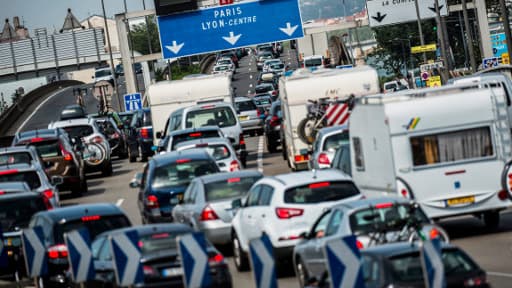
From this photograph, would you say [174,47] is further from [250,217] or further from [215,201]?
[250,217]

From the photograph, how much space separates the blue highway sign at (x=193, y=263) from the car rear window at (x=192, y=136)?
1958cm

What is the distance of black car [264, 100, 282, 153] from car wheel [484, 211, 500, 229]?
69.5ft

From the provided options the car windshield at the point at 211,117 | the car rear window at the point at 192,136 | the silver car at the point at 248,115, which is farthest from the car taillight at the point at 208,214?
the silver car at the point at 248,115

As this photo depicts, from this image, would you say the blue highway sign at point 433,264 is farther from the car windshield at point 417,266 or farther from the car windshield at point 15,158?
the car windshield at point 15,158

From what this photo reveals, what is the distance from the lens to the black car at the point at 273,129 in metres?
45.1

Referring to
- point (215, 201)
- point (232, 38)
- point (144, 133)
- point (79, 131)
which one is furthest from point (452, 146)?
point (232, 38)

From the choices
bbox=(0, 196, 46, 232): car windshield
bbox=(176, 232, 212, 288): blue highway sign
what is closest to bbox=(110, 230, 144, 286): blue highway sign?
bbox=(176, 232, 212, 288): blue highway sign

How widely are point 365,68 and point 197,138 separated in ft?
18.2

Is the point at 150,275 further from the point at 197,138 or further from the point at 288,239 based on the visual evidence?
the point at 197,138

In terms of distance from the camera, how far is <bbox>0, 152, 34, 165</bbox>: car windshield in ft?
114

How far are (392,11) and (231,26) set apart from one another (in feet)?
53.1

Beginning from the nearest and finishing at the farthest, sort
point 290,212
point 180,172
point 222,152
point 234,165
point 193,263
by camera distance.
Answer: point 193,263
point 290,212
point 180,172
point 234,165
point 222,152

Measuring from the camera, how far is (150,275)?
16703 millimetres

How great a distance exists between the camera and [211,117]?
39906 mm
